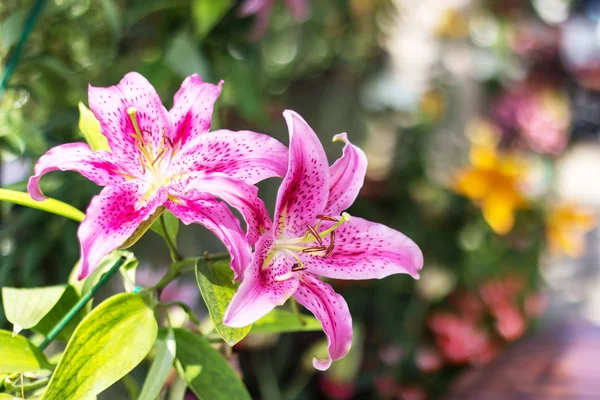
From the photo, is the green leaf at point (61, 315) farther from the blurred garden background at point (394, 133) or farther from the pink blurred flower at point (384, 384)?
the pink blurred flower at point (384, 384)

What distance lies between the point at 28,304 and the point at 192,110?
10cm

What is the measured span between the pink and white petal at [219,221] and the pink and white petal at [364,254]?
0.03m

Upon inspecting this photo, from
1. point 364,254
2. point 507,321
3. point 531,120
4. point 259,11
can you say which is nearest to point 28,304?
point 364,254

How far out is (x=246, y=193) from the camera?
166mm

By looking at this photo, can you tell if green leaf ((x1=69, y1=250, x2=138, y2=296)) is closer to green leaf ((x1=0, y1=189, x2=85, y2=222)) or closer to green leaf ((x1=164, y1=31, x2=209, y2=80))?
green leaf ((x1=0, y1=189, x2=85, y2=222))

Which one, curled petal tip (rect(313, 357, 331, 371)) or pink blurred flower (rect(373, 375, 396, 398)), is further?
pink blurred flower (rect(373, 375, 396, 398))

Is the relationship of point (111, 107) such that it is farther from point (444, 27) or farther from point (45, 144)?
point (444, 27)

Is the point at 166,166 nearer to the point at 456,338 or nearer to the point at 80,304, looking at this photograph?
the point at 80,304

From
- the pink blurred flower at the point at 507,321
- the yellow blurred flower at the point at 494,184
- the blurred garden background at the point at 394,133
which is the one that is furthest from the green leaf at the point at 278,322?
the pink blurred flower at the point at 507,321

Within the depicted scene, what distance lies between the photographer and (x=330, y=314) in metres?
0.17

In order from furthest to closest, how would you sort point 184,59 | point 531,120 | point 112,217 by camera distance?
point 531,120 < point 184,59 < point 112,217

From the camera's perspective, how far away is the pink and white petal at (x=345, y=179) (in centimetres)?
18

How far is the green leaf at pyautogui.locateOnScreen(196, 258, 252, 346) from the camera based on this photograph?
162 millimetres

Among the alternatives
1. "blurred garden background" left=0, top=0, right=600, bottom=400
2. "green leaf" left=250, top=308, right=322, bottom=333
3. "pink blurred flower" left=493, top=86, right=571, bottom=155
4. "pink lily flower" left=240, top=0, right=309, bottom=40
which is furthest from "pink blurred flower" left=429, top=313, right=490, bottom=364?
"green leaf" left=250, top=308, right=322, bottom=333
